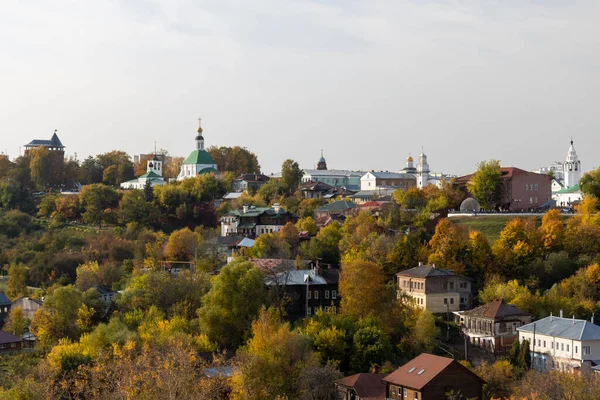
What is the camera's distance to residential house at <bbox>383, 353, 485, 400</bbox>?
37.6 metres

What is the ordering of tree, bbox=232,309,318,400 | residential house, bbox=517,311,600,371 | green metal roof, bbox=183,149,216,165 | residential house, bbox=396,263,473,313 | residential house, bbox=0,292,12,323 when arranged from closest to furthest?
tree, bbox=232,309,318,400
residential house, bbox=517,311,600,371
residential house, bbox=396,263,473,313
residential house, bbox=0,292,12,323
green metal roof, bbox=183,149,216,165

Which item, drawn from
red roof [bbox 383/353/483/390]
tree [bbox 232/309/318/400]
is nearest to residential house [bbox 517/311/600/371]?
red roof [bbox 383/353/483/390]

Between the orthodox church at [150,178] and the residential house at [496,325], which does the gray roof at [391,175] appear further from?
the residential house at [496,325]

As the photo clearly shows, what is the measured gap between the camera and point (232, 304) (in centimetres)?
4697

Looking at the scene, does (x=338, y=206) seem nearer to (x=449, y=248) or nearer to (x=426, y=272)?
(x=449, y=248)

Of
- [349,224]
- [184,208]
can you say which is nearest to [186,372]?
[349,224]

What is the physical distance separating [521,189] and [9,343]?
36.2 m

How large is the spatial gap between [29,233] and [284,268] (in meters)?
33.4

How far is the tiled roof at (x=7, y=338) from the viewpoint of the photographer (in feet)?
164

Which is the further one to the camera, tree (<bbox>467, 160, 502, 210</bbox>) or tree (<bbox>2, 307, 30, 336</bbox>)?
tree (<bbox>467, 160, 502, 210</bbox>)

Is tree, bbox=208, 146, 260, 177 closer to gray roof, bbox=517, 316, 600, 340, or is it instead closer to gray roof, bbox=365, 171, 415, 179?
gray roof, bbox=365, 171, 415, 179

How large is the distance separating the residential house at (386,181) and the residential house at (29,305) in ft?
152

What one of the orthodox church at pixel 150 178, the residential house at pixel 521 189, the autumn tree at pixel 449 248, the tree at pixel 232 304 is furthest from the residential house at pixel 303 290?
the orthodox church at pixel 150 178

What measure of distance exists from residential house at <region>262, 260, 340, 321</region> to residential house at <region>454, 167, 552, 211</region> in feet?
63.5
